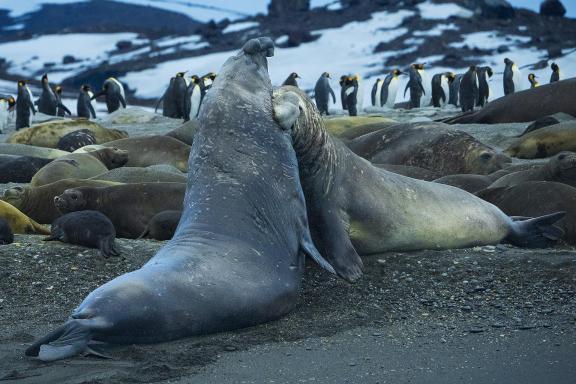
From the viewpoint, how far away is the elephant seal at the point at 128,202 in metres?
6.79

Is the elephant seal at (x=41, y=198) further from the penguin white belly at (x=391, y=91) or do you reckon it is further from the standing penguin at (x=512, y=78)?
the standing penguin at (x=512, y=78)

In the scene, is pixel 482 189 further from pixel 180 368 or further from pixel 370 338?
pixel 180 368

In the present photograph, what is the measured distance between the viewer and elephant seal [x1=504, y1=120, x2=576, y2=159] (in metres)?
10.3

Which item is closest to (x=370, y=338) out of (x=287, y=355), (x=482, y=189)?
(x=287, y=355)

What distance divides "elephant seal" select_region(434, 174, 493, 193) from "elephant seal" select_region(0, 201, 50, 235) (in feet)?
9.26

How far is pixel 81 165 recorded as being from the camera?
376 inches

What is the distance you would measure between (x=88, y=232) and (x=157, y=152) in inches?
204

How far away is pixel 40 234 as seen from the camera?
6777 mm

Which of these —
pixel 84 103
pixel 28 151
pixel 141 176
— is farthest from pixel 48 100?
pixel 141 176

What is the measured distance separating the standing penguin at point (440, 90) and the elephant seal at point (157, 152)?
17.7 metres

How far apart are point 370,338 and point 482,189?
330 centimetres

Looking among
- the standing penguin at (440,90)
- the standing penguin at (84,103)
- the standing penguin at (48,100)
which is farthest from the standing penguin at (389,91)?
the standing penguin at (48,100)

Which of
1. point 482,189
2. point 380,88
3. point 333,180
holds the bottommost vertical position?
point 380,88

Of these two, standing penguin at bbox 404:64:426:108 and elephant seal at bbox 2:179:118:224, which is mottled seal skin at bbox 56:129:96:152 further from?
standing penguin at bbox 404:64:426:108
